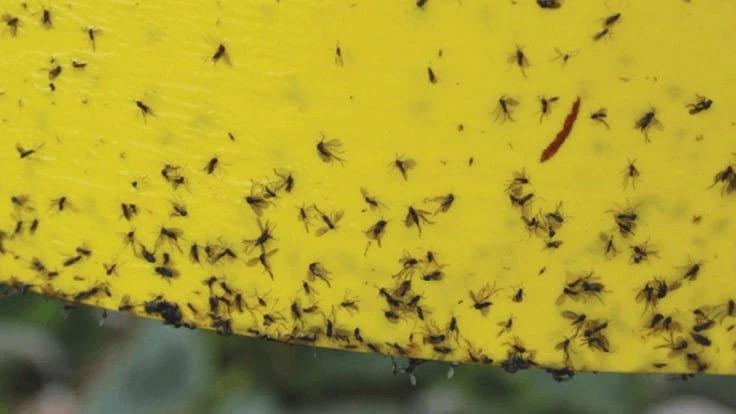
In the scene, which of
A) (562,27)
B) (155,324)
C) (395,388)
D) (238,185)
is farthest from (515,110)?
(155,324)

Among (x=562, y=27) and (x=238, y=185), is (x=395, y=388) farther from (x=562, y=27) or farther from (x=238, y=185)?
(x=562, y=27)

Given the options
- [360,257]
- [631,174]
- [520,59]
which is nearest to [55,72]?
[360,257]

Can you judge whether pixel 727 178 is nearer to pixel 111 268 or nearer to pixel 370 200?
pixel 370 200

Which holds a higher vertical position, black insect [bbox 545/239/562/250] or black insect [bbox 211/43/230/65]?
black insect [bbox 211/43/230/65]

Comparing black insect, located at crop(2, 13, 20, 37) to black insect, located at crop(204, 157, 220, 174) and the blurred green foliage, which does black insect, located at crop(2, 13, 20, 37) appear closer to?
black insect, located at crop(204, 157, 220, 174)

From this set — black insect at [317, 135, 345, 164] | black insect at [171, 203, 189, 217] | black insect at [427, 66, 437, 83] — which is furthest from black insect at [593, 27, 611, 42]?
black insect at [171, 203, 189, 217]

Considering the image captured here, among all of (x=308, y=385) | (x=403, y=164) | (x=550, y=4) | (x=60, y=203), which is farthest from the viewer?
(x=308, y=385)

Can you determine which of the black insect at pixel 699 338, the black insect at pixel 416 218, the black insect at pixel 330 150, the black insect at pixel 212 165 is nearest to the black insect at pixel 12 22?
the black insect at pixel 212 165

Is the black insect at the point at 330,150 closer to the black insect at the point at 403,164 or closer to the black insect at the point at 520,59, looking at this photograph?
the black insect at the point at 403,164
